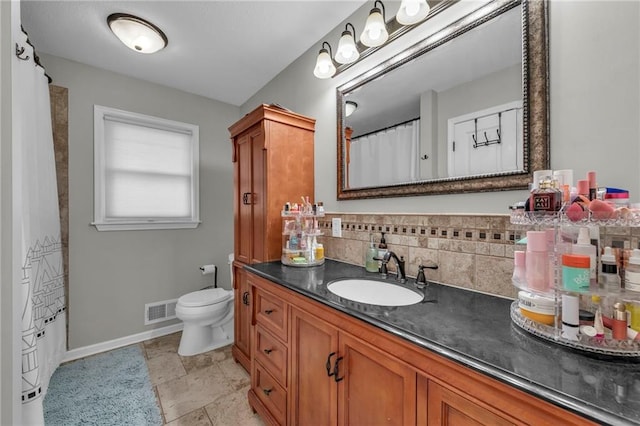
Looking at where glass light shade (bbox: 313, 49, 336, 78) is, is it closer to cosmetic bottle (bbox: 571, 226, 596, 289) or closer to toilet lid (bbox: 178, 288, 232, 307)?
cosmetic bottle (bbox: 571, 226, 596, 289)

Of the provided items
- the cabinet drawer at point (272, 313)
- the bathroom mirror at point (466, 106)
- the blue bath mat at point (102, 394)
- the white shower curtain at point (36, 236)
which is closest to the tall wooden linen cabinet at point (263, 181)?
the cabinet drawer at point (272, 313)

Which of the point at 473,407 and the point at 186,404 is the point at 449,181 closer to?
the point at 473,407

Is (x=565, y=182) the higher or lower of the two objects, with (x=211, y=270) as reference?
higher

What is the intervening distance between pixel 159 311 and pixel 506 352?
2.92 metres

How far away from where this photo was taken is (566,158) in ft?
2.94

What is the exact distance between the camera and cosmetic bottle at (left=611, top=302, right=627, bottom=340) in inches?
23.1

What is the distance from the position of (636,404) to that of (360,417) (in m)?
0.69

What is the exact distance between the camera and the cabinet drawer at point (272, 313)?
124cm

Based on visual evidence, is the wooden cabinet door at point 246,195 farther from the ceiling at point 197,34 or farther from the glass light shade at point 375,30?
the glass light shade at point 375,30

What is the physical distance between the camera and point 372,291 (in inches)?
51.0

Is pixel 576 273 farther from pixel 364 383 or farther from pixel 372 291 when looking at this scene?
pixel 372 291

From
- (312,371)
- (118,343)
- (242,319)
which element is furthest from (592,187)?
(118,343)

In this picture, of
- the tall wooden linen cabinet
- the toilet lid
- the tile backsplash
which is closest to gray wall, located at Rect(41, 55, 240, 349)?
the toilet lid

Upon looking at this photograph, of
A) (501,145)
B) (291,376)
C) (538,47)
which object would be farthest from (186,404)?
(538,47)
